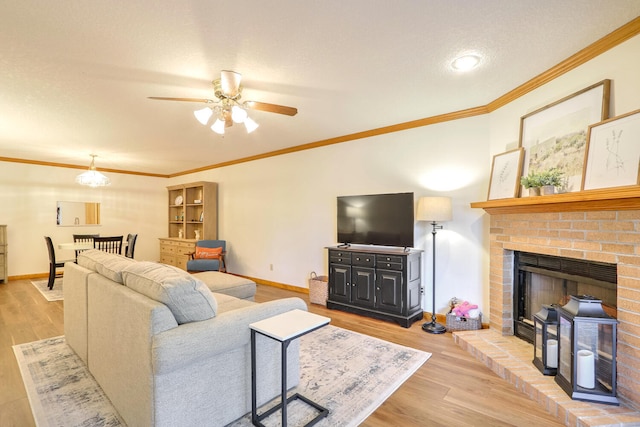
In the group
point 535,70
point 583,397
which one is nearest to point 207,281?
point 583,397

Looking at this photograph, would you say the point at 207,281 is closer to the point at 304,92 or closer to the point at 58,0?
the point at 304,92

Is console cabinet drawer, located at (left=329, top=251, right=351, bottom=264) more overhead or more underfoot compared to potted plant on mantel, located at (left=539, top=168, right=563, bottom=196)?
more underfoot

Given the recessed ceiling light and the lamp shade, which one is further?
the lamp shade

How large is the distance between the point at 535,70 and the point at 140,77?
332 centimetres

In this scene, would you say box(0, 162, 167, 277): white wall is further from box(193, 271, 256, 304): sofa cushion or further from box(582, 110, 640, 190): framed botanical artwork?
box(582, 110, 640, 190): framed botanical artwork

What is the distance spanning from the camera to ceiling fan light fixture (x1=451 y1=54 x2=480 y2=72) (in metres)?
2.31

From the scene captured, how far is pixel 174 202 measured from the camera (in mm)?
7766

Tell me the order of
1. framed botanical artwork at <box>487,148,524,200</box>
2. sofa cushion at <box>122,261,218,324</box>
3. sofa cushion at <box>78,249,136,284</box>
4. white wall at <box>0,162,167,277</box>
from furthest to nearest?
1. white wall at <box>0,162,167,277</box>
2. framed botanical artwork at <box>487,148,524,200</box>
3. sofa cushion at <box>78,249,136,284</box>
4. sofa cushion at <box>122,261,218,324</box>

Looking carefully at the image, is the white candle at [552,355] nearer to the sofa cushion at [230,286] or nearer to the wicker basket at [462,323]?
the wicker basket at [462,323]

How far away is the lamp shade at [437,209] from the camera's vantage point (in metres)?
3.32

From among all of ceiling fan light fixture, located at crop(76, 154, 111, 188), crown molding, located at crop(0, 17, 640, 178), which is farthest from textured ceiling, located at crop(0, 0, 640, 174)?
ceiling fan light fixture, located at crop(76, 154, 111, 188)

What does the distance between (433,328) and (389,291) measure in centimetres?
61

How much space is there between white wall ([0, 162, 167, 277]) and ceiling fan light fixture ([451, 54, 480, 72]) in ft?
25.3

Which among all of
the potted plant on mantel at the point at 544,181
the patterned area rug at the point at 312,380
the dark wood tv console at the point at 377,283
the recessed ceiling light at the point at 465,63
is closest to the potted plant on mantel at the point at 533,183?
the potted plant on mantel at the point at 544,181
